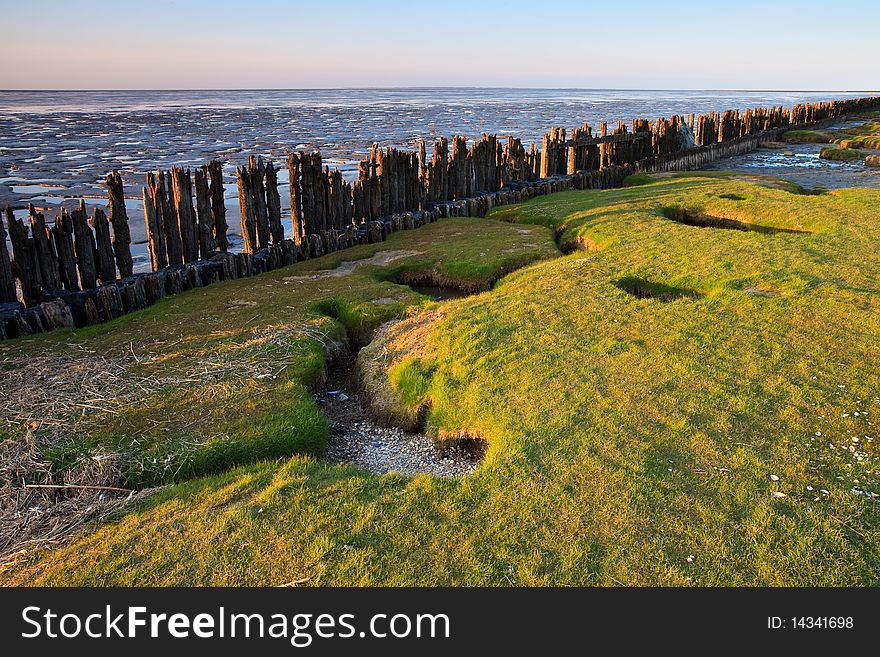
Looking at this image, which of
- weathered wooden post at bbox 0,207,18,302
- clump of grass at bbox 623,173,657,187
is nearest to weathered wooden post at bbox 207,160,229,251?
weathered wooden post at bbox 0,207,18,302

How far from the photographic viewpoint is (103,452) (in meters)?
5.57

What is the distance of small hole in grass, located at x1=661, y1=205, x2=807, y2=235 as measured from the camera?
44.0ft

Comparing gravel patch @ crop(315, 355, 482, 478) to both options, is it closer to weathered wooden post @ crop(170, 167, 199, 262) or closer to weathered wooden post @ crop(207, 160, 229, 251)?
weathered wooden post @ crop(170, 167, 199, 262)

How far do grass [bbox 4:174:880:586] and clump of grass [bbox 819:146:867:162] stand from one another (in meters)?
23.5

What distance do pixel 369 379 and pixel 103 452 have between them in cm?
283

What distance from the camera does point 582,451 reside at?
524 centimetres

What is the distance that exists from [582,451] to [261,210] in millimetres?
9317

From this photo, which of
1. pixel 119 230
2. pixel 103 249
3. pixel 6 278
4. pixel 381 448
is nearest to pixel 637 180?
pixel 119 230

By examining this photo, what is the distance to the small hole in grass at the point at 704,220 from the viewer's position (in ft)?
44.0

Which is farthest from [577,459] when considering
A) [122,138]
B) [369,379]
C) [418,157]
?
[122,138]

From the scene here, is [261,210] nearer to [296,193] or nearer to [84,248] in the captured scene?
[296,193]

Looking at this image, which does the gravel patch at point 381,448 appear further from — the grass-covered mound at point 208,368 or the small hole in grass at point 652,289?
the small hole in grass at point 652,289

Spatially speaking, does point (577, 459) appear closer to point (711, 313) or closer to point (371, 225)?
point (711, 313)

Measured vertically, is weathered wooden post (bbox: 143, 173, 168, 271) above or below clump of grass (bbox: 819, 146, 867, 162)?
below
